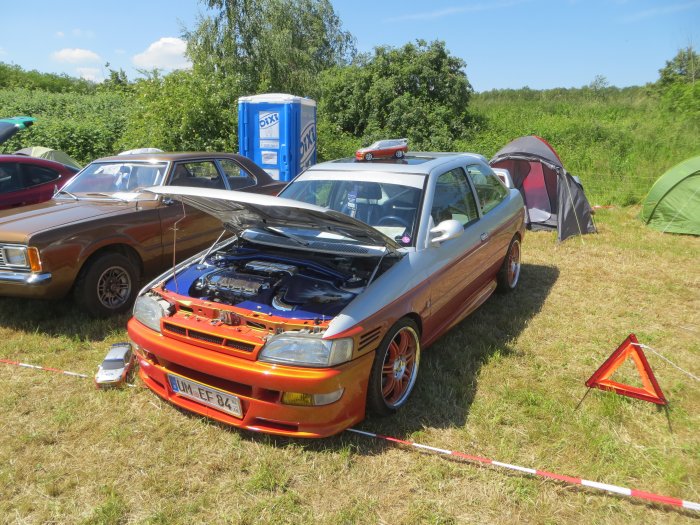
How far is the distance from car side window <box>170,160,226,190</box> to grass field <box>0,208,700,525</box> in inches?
72.5

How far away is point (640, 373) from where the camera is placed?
10.9ft

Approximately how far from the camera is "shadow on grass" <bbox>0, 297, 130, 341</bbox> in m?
4.53

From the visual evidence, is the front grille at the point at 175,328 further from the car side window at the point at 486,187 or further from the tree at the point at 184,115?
the tree at the point at 184,115

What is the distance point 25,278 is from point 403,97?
640 inches

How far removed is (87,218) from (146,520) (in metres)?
3.21

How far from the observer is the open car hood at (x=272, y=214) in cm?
281

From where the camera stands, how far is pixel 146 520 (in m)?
2.41

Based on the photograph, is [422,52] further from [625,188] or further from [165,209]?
[165,209]

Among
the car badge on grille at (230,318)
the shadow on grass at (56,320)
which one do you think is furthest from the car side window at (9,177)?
the car badge on grille at (230,318)

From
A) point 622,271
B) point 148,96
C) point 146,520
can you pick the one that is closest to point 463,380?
point 146,520

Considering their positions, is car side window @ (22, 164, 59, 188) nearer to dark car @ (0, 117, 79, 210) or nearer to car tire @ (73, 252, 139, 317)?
dark car @ (0, 117, 79, 210)

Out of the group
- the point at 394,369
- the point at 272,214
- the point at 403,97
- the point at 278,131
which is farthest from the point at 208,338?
the point at 403,97

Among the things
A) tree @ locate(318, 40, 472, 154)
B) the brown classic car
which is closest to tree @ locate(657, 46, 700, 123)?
tree @ locate(318, 40, 472, 154)

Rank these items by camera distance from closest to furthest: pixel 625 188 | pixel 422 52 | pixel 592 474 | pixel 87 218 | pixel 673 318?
pixel 592 474 < pixel 87 218 < pixel 673 318 < pixel 625 188 < pixel 422 52
